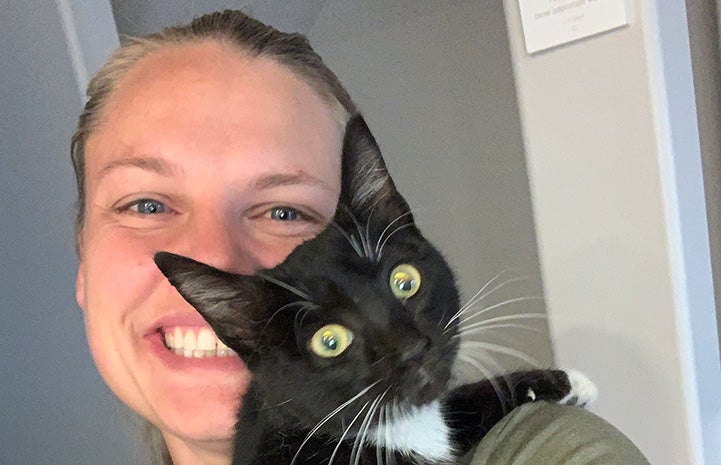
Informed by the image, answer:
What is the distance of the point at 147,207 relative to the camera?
93 centimetres

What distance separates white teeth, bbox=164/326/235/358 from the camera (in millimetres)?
857

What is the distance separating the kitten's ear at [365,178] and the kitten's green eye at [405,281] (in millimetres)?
86

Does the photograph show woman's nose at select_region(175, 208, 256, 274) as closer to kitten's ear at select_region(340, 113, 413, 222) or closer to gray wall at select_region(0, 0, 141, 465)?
kitten's ear at select_region(340, 113, 413, 222)

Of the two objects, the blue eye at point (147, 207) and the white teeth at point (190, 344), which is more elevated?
the blue eye at point (147, 207)

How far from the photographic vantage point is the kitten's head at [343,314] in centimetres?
70

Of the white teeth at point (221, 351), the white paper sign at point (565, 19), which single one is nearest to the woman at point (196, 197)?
the white teeth at point (221, 351)

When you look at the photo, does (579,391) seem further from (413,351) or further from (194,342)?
(194,342)

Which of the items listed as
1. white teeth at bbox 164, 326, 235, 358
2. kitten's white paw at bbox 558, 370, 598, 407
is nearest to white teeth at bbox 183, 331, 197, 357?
white teeth at bbox 164, 326, 235, 358

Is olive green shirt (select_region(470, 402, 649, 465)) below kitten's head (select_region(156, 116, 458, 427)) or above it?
below

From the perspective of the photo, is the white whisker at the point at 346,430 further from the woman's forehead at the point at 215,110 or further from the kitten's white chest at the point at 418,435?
the woman's forehead at the point at 215,110

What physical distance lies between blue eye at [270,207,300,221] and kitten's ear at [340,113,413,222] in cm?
13

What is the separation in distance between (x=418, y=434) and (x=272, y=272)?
27 cm

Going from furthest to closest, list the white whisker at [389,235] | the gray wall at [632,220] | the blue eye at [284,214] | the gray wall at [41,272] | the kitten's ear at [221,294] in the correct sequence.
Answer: the gray wall at [41,272]
the gray wall at [632,220]
the blue eye at [284,214]
the white whisker at [389,235]
the kitten's ear at [221,294]

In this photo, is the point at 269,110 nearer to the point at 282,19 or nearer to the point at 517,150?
the point at 517,150
